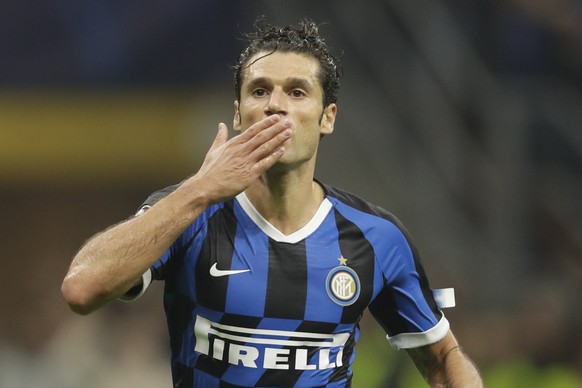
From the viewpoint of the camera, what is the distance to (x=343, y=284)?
3.99m

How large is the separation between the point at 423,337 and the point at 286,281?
0.68 m

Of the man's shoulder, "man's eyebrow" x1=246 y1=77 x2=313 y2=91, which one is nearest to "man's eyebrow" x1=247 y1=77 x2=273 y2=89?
"man's eyebrow" x1=246 y1=77 x2=313 y2=91

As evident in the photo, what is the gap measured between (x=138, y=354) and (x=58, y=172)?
206 cm

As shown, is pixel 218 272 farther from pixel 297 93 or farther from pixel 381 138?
pixel 381 138

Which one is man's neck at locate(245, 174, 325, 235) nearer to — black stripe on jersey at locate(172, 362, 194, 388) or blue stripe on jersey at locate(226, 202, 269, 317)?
blue stripe on jersey at locate(226, 202, 269, 317)

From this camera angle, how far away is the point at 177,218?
3455 millimetres

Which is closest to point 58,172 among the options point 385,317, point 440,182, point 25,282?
point 25,282

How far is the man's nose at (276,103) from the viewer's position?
12.7 feet

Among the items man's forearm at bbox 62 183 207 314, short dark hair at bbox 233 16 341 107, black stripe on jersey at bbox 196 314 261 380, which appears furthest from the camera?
short dark hair at bbox 233 16 341 107

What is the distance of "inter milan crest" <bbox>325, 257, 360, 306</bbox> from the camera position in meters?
3.96

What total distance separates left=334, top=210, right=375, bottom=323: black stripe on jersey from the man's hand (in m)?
0.61

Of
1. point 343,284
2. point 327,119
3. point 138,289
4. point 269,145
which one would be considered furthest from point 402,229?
point 138,289

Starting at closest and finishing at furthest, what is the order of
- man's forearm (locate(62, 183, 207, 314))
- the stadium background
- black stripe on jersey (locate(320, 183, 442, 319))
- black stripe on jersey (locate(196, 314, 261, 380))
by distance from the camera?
1. man's forearm (locate(62, 183, 207, 314))
2. black stripe on jersey (locate(196, 314, 261, 380))
3. black stripe on jersey (locate(320, 183, 442, 319))
4. the stadium background

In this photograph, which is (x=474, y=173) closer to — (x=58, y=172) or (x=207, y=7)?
(x=207, y=7)
